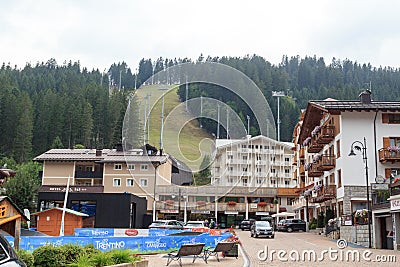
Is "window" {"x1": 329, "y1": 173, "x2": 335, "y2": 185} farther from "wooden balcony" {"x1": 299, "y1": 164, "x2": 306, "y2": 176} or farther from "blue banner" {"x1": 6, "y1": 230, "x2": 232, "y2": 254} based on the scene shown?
"blue banner" {"x1": 6, "y1": 230, "x2": 232, "y2": 254}

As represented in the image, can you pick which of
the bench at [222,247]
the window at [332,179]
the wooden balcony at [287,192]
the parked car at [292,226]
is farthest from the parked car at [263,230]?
the wooden balcony at [287,192]

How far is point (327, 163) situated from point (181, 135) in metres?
30.9

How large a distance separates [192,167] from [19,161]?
306 feet

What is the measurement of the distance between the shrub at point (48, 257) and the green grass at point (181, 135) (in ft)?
23.8

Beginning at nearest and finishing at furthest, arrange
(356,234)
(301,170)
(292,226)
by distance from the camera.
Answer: (356,234), (292,226), (301,170)

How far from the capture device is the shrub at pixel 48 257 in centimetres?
1163

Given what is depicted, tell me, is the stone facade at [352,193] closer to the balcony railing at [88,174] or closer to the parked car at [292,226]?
the parked car at [292,226]

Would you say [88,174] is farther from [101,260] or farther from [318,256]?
[101,260]

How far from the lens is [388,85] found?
153875 mm

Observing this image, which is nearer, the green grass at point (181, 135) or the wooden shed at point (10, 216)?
the wooden shed at point (10, 216)

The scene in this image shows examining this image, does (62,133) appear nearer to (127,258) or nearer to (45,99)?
(45,99)

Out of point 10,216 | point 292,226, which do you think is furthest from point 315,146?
point 10,216

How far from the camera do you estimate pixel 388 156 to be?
42.2 m

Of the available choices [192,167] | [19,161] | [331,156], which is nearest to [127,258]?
[192,167]
